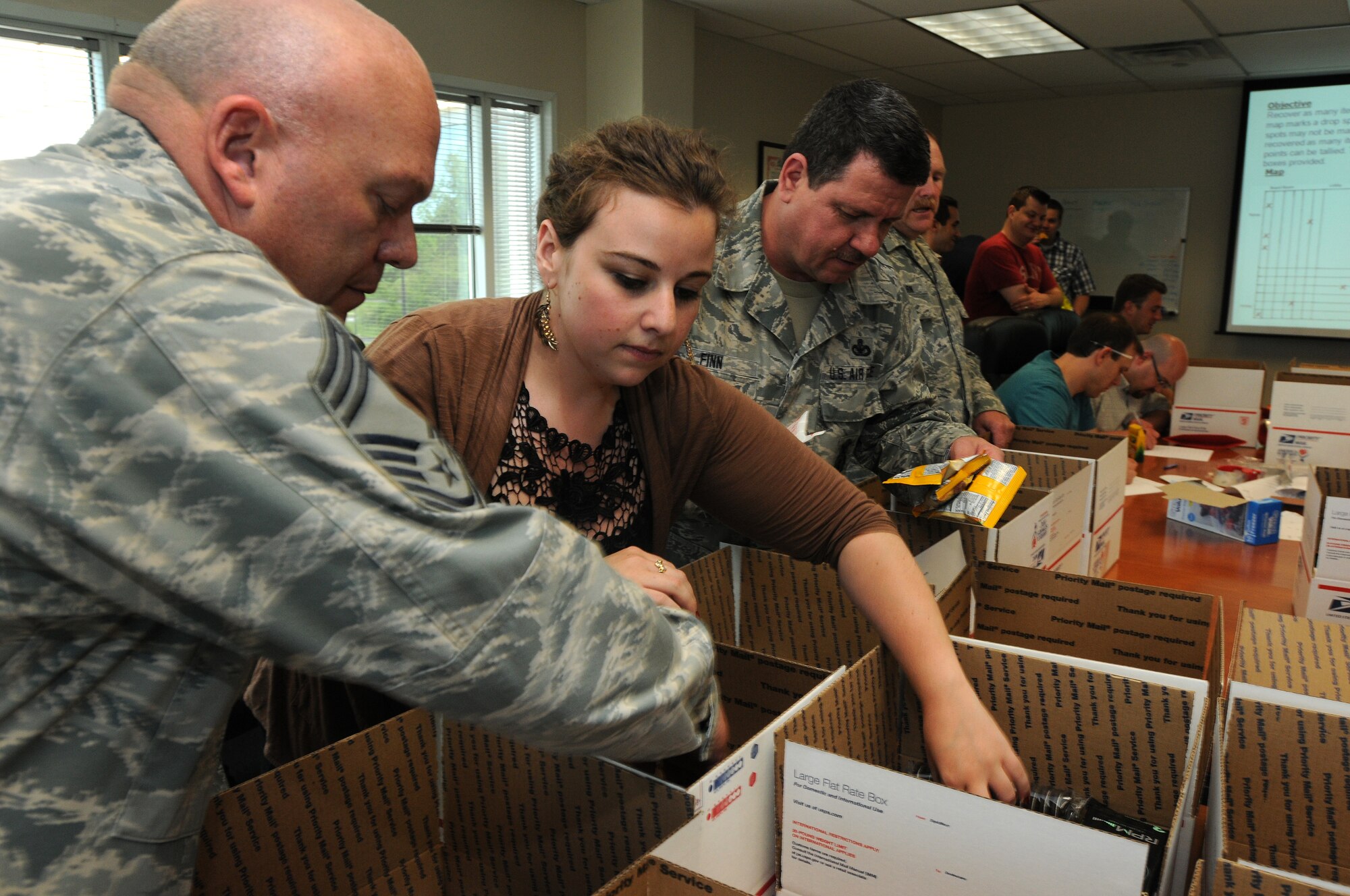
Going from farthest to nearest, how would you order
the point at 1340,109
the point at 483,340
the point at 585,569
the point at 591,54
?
1. the point at 1340,109
2. the point at 591,54
3. the point at 483,340
4. the point at 585,569

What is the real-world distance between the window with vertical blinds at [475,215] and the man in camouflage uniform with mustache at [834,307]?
113 inches

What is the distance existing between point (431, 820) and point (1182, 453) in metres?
3.21

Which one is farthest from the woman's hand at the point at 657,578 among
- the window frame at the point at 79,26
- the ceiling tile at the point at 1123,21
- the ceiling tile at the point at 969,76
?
the ceiling tile at the point at 969,76

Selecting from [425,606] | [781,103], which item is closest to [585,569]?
[425,606]

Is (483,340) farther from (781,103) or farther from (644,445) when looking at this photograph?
(781,103)

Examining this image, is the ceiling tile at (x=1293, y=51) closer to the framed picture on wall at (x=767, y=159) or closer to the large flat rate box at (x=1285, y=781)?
the framed picture on wall at (x=767, y=159)

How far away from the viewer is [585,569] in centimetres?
53

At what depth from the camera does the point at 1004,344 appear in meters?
2.94

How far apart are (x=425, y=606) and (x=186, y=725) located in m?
0.21

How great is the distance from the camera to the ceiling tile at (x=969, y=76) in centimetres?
622

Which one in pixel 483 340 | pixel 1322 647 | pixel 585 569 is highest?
pixel 483 340

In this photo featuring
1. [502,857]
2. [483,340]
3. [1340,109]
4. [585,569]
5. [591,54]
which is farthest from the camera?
[1340,109]

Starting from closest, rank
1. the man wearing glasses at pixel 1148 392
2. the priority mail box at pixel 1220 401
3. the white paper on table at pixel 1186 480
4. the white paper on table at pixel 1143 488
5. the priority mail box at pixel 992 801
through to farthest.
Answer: the priority mail box at pixel 992 801 → the white paper on table at pixel 1186 480 → the white paper on table at pixel 1143 488 → the man wearing glasses at pixel 1148 392 → the priority mail box at pixel 1220 401

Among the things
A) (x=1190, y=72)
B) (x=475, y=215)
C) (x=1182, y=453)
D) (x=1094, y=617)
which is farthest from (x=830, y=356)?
(x=1190, y=72)
